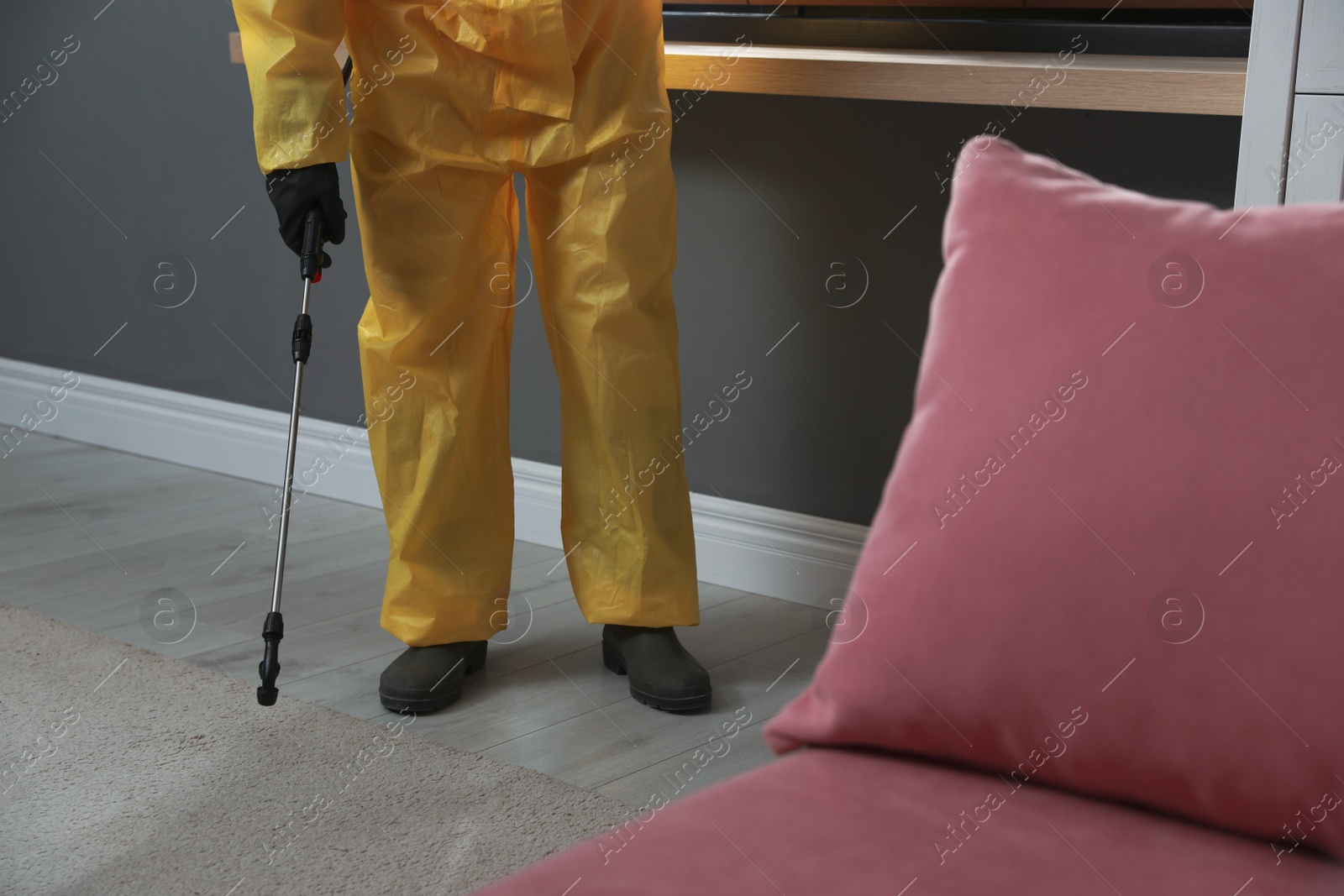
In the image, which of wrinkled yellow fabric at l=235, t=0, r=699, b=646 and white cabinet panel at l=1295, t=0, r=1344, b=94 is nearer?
white cabinet panel at l=1295, t=0, r=1344, b=94

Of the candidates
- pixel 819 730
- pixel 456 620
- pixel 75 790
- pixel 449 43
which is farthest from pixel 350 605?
pixel 819 730

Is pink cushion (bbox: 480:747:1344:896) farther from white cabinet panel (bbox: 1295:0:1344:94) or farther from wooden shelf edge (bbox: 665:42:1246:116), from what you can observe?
wooden shelf edge (bbox: 665:42:1246:116)

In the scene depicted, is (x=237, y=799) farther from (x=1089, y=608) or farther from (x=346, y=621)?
(x=1089, y=608)

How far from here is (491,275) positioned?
174 centimetres

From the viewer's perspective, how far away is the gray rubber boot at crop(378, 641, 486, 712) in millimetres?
1677

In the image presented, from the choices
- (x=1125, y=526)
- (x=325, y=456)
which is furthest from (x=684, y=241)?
(x=1125, y=526)

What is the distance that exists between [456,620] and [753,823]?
1162 mm

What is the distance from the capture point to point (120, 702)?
5.57 feet

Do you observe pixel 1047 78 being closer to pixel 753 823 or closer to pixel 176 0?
pixel 753 823

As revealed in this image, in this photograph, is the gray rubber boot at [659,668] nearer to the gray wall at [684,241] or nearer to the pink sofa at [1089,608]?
the gray wall at [684,241]

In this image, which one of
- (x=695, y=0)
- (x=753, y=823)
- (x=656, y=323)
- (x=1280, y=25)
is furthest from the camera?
(x=695, y=0)

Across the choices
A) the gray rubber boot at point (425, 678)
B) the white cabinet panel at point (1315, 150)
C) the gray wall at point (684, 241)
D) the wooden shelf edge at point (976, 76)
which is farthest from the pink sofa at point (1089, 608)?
the gray wall at point (684, 241)

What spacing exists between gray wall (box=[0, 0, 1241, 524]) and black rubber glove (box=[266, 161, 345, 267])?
75 cm

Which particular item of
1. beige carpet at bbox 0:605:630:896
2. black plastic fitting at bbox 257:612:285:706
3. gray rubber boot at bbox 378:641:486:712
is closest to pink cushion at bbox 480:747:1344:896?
beige carpet at bbox 0:605:630:896
